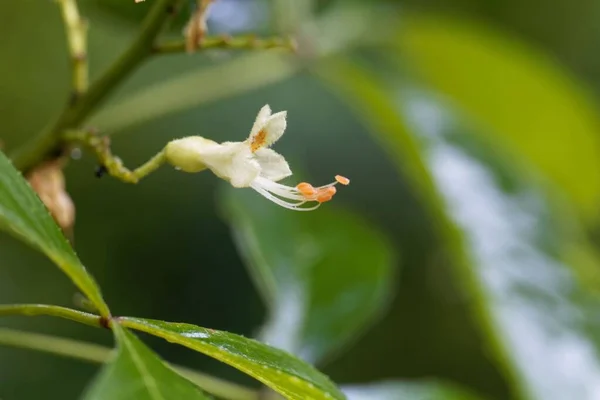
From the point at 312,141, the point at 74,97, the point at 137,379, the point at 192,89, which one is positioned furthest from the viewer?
the point at 312,141

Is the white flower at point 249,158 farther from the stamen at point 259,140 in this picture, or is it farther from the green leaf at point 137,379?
the green leaf at point 137,379

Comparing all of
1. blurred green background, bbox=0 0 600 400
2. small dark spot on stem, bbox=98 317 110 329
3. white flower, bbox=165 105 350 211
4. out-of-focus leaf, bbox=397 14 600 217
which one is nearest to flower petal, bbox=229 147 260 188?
white flower, bbox=165 105 350 211

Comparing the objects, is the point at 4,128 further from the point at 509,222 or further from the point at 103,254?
the point at 509,222

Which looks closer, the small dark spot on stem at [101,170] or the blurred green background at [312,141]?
the small dark spot on stem at [101,170]

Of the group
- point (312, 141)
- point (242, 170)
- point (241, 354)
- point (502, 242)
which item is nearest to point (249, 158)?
point (242, 170)

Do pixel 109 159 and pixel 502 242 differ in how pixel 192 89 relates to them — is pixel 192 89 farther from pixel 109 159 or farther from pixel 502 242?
pixel 109 159

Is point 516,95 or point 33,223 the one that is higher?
point 516,95

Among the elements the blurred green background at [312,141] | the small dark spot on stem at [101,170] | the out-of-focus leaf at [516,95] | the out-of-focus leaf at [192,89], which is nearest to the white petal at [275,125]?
the small dark spot on stem at [101,170]
